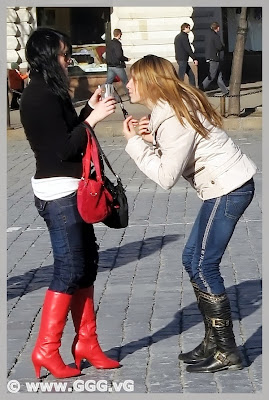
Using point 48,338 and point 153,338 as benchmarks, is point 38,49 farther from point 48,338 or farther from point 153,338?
point 153,338

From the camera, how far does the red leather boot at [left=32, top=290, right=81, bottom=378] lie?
541 cm

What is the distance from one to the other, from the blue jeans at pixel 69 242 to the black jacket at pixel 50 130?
0.49ft

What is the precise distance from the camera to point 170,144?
5195 millimetres

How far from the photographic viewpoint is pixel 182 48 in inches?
979

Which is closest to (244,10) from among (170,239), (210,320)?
(170,239)

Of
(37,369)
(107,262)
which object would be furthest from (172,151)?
(107,262)

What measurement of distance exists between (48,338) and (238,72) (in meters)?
16.0

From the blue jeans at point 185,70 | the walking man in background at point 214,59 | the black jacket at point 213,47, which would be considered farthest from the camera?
the black jacket at point 213,47

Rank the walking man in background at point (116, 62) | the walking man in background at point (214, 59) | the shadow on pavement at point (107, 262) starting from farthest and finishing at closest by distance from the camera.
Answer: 1. the walking man in background at point (214, 59)
2. the walking man in background at point (116, 62)
3. the shadow on pavement at point (107, 262)

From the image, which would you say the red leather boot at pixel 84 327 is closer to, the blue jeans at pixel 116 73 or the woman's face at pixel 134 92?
the woman's face at pixel 134 92

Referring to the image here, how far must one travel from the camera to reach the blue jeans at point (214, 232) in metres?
5.38

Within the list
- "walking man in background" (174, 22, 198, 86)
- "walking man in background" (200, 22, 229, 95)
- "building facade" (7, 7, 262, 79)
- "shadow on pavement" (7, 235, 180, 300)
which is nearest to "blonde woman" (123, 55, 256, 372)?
"shadow on pavement" (7, 235, 180, 300)

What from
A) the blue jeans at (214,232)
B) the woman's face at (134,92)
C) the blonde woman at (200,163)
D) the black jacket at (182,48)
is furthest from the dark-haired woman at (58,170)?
the black jacket at (182,48)

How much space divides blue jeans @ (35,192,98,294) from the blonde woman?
395 mm
